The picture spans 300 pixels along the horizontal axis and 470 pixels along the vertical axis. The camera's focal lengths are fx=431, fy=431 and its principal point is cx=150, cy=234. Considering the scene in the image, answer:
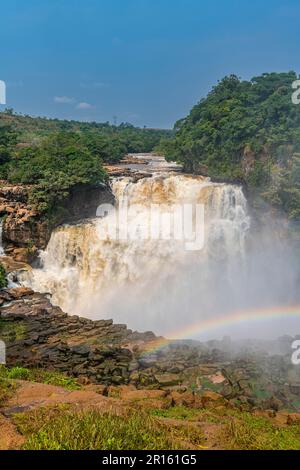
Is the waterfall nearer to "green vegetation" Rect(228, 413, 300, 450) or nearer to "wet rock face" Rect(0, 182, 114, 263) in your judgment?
"wet rock face" Rect(0, 182, 114, 263)

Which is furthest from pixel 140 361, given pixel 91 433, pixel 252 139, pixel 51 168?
pixel 252 139

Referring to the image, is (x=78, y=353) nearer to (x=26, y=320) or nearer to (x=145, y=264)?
(x=26, y=320)

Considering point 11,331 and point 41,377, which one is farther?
point 11,331

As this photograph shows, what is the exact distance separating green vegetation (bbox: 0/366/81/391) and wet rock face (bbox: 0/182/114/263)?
11.2 meters

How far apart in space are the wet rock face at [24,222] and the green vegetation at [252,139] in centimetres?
746

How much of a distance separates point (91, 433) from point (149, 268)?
16225 mm

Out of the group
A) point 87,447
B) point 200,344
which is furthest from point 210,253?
point 87,447

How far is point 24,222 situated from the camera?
2359 centimetres

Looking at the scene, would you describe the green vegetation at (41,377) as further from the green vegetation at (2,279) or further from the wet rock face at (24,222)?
the wet rock face at (24,222)

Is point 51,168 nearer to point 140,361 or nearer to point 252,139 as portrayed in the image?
point 252,139

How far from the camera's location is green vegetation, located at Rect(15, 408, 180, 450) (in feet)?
19.8

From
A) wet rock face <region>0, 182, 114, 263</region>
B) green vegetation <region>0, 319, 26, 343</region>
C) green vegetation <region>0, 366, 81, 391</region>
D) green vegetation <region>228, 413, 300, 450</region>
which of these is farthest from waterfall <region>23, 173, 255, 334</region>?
green vegetation <region>228, 413, 300, 450</region>

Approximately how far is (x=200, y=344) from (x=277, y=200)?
10018 mm

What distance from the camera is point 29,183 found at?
25.8 metres
